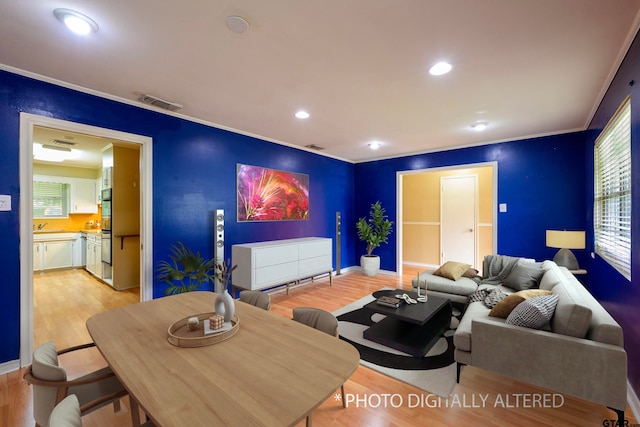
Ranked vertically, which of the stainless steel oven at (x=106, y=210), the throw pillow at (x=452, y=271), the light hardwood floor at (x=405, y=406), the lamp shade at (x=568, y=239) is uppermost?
the stainless steel oven at (x=106, y=210)

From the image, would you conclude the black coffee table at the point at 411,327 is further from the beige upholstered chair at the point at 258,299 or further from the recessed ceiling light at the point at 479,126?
the recessed ceiling light at the point at 479,126

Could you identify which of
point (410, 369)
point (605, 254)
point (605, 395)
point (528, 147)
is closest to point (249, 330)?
point (410, 369)

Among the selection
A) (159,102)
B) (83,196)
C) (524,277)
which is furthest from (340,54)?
(83,196)

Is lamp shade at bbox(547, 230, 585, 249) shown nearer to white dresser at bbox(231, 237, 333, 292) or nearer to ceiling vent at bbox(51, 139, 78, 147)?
white dresser at bbox(231, 237, 333, 292)

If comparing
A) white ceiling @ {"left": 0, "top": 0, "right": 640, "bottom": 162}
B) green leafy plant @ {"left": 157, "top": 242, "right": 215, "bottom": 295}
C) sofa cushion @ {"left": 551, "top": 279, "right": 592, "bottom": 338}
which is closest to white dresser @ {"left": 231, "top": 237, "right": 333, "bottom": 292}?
green leafy plant @ {"left": 157, "top": 242, "right": 215, "bottom": 295}

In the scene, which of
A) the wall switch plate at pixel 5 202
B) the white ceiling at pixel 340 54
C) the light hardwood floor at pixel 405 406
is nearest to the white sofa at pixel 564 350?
the light hardwood floor at pixel 405 406

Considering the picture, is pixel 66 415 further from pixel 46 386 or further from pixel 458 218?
pixel 458 218

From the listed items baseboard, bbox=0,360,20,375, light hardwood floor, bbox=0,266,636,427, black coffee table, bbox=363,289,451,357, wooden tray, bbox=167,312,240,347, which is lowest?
light hardwood floor, bbox=0,266,636,427

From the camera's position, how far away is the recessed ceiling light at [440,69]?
2.30 metres

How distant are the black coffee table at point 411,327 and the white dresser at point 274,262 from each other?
165cm

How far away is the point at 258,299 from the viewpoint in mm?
2242

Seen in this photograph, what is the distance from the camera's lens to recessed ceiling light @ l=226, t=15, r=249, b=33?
1.75 m

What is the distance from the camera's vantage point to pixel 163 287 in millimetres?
3352

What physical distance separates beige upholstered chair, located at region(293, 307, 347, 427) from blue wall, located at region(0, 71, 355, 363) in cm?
224
